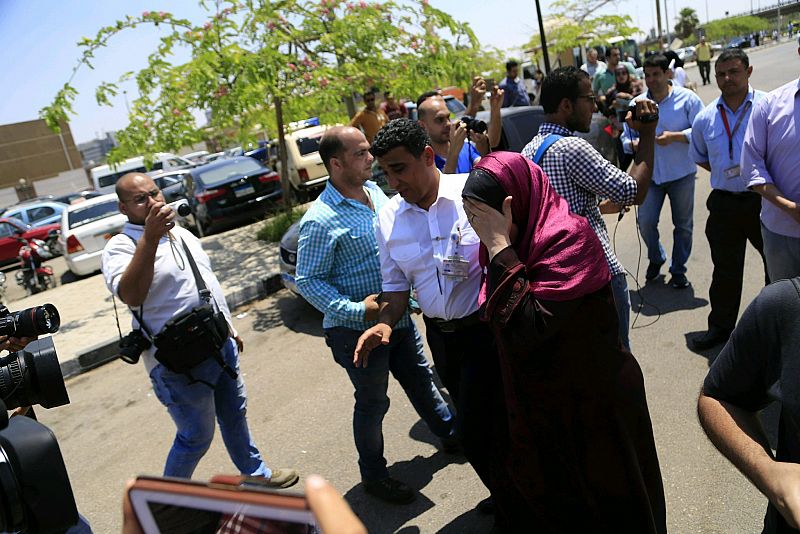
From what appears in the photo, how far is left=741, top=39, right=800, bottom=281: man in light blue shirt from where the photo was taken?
3234mm

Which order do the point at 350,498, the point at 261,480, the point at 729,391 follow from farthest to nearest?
the point at 350,498
the point at 729,391
the point at 261,480

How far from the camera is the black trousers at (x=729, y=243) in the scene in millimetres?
4336

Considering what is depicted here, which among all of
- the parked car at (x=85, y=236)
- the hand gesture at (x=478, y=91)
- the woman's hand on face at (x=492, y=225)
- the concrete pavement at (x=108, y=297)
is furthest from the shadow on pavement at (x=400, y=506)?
the parked car at (x=85, y=236)

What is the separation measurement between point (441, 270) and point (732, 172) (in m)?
2.53

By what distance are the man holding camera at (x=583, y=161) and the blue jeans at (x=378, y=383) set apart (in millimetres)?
1104

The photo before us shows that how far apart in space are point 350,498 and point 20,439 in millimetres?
2350

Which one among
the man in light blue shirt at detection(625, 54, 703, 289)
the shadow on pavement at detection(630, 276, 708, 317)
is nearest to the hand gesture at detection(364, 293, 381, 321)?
the shadow on pavement at detection(630, 276, 708, 317)

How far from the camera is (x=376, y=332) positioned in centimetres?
296

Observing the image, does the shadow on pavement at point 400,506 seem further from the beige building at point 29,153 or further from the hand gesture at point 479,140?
the beige building at point 29,153

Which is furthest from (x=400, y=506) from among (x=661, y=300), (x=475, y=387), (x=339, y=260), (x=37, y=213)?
(x=37, y=213)

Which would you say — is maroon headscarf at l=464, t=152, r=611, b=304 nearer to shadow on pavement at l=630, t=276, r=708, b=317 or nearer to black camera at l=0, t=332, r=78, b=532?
black camera at l=0, t=332, r=78, b=532

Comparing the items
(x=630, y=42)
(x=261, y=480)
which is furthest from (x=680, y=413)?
(x=630, y=42)

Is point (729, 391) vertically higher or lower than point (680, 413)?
higher

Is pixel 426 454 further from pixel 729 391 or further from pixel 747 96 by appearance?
pixel 747 96
